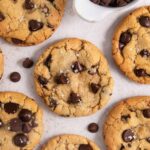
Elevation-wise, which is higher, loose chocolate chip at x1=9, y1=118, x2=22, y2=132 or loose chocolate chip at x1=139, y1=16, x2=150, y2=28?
loose chocolate chip at x1=139, y1=16, x2=150, y2=28

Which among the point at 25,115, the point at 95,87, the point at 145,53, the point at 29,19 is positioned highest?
the point at 29,19

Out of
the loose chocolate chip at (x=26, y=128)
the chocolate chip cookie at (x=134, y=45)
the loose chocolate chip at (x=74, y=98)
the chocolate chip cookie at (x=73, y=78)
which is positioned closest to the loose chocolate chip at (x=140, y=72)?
the chocolate chip cookie at (x=134, y=45)

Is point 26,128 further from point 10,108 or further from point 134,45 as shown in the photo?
point 134,45

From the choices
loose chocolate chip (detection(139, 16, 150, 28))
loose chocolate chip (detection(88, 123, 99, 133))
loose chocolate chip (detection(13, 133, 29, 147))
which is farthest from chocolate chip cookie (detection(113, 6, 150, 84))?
loose chocolate chip (detection(13, 133, 29, 147))

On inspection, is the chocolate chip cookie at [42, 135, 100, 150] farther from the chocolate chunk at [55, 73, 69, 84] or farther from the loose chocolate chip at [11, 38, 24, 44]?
the loose chocolate chip at [11, 38, 24, 44]

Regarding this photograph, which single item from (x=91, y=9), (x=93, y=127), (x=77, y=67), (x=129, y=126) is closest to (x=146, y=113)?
(x=129, y=126)

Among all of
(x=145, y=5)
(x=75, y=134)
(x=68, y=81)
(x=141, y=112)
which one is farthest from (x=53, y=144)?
(x=145, y=5)
